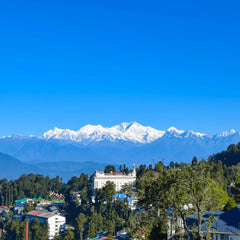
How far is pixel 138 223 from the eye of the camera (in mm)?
27031

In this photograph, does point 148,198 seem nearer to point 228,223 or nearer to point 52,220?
point 228,223

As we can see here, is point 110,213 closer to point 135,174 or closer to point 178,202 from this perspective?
point 135,174

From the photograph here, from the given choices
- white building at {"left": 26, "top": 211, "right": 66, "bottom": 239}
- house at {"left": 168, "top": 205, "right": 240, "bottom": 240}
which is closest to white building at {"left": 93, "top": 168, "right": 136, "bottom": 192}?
white building at {"left": 26, "top": 211, "right": 66, "bottom": 239}

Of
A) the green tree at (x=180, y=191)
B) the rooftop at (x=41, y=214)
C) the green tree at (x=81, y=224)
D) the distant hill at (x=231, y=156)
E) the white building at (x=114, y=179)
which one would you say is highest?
the distant hill at (x=231, y=156)

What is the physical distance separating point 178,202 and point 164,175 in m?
1.62

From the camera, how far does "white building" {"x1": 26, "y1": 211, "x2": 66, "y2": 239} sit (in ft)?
369

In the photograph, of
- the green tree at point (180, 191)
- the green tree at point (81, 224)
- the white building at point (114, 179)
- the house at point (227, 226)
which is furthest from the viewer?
the white building at point (114, 179)

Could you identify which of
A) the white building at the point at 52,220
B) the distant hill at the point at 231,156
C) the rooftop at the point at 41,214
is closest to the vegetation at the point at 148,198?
the distant hill at the point at 231,156

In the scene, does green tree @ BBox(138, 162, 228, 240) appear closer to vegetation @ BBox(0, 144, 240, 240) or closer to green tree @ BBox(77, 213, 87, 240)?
vegetation @ BBox(0, 144, 240, 240)

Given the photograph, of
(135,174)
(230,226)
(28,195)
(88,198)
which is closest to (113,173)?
(135,174)

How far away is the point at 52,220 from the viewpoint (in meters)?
113

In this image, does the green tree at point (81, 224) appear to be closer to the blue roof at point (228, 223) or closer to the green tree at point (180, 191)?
the blue roof at point (228, 223)

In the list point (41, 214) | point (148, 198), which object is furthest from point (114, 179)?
point (148, 198)

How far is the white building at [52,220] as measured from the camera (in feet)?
369
